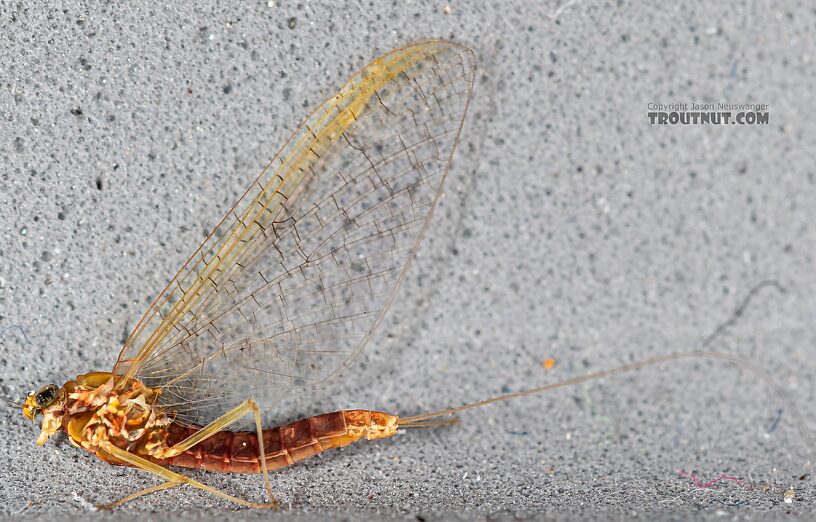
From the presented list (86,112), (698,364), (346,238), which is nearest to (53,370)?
(86,112)

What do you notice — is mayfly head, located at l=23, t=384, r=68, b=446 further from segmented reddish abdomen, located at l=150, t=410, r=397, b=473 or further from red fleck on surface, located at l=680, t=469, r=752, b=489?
red fleck on surface, located at l=680, t=469, r=752, b=489

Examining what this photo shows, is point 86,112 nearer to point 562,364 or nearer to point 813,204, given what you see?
point 562,364

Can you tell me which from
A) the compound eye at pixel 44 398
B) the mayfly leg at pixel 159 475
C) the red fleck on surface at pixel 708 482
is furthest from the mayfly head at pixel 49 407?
the red fleck on surface at pixel 708 482

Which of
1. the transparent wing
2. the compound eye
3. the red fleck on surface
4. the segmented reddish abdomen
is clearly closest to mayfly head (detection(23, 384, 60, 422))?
the compound eye

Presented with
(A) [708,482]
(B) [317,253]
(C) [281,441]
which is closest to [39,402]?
(C) [281,441]

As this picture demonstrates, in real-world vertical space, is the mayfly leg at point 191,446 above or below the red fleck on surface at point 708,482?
above

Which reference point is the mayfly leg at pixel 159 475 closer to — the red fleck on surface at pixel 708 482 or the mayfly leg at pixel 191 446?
the mayfly leg at pixel 191 446
